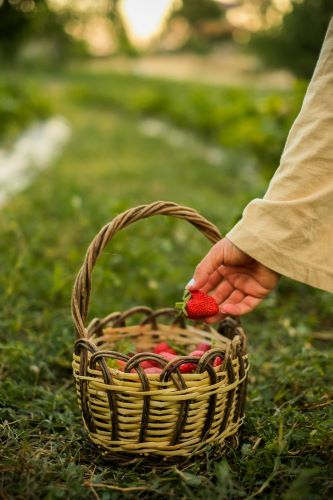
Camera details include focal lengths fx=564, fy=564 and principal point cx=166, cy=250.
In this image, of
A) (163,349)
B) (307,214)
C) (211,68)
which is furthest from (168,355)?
(211,68)

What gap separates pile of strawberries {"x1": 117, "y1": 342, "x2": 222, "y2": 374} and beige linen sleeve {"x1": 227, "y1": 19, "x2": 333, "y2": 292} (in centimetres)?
35

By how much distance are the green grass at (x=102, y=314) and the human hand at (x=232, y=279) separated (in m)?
0.37

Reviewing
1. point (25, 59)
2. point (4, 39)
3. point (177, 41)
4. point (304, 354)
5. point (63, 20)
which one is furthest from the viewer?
point (177, 41)

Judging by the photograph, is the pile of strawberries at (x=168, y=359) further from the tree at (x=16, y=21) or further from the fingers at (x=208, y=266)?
the tree at (x=16, y=21)

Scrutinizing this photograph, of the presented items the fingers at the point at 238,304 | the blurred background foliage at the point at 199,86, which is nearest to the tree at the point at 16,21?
the blurred background foliage at the point at 199,86

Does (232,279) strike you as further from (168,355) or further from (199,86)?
(199,86)

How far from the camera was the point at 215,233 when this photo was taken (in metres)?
1.84

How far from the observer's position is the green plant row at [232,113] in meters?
4.65

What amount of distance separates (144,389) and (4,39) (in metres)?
23.1

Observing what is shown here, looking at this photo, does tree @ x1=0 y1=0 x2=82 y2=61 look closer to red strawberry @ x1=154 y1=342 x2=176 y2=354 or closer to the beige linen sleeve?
red strawberry @ x1=154 y1=342 x2=176 y2=354

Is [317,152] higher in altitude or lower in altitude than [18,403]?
higher

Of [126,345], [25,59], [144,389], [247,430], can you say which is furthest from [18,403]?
[25,59]

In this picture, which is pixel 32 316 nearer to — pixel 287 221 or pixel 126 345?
pixel 126 345

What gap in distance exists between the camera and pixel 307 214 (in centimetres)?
151
